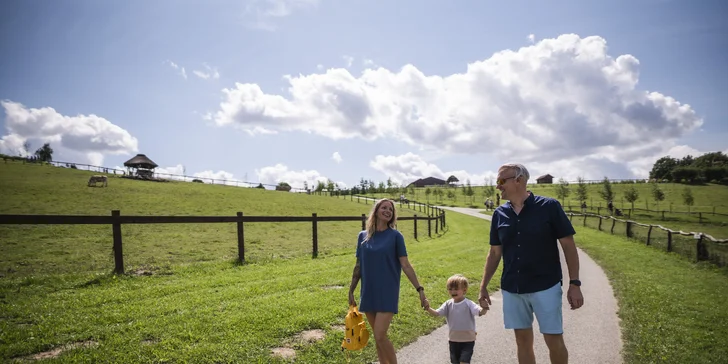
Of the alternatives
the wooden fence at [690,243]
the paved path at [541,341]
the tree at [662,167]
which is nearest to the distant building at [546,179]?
the tree at [662,167]

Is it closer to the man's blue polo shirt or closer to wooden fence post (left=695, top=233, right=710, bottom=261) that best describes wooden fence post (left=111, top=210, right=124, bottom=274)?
the man's blue polo shirt

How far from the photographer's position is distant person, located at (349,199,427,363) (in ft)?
12.1

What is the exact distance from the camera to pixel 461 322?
3.80 m

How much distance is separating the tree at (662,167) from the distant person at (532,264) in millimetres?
165173

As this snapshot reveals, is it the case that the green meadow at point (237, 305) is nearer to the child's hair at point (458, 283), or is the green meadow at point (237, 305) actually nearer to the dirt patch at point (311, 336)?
the dirt patch at point (311, 336)

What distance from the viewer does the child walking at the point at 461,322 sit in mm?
3793

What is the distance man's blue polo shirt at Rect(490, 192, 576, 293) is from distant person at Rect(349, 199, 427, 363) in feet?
3.18

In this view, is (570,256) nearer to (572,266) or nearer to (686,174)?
(572,266)

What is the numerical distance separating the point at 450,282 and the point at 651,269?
12309mm

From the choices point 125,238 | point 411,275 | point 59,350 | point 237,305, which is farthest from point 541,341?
point 125,238

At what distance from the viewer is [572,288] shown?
3293 millimetres

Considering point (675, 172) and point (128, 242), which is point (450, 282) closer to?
point (128, 242)

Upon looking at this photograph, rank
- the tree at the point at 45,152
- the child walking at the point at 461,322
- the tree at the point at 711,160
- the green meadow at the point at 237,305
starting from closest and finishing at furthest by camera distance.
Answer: the child walking at the point at 461,322 → the green meadow at the point at 237,305 → the tree at the point at 45,152 → the tree at the point at 711,160

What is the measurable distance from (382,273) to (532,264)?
4.95 feet
